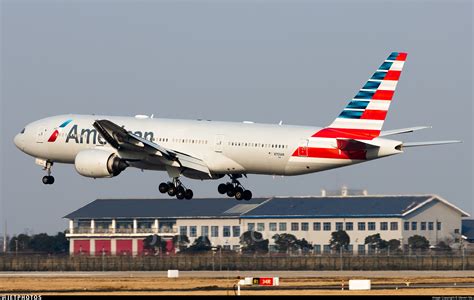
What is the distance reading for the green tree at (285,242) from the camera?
145 metres

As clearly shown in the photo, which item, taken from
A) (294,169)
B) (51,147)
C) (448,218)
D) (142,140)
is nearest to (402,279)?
(294,169)

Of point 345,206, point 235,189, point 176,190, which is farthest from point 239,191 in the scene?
point 345,206

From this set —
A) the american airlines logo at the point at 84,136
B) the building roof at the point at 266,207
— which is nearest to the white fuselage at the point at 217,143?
the american airlines logo at the point at 84,136

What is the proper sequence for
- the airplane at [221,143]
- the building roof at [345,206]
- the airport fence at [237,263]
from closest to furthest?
the airplane at [221,143] → the airport fence at [237,263] → the building roof at [345,206]

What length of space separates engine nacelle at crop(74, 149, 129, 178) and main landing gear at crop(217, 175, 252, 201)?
7.36 m

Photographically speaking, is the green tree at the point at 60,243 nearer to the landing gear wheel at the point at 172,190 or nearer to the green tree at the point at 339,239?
the green tree at the point at 339,239

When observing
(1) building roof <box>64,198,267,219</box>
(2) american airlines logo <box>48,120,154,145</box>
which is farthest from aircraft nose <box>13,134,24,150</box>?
(1) building roof <box>64,198,267,219</box>

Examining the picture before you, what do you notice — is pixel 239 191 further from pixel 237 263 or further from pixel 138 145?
pixel 237 263

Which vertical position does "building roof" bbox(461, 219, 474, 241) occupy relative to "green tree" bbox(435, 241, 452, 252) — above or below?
above

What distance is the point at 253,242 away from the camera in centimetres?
15388

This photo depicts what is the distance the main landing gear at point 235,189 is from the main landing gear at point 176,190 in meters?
3.01

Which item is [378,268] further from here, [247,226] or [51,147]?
[247,226]

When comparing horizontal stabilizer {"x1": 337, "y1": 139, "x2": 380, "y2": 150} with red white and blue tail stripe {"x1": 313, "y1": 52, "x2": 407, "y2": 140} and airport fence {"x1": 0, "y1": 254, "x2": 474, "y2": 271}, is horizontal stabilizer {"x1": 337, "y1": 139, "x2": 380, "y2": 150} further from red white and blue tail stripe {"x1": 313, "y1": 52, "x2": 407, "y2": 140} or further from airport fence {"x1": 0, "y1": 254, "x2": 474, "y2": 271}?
airport fence {"x1": 0, "y1": 254, "x2": 474, "y2": 271}

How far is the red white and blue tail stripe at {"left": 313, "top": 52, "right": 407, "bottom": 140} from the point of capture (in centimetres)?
9375
